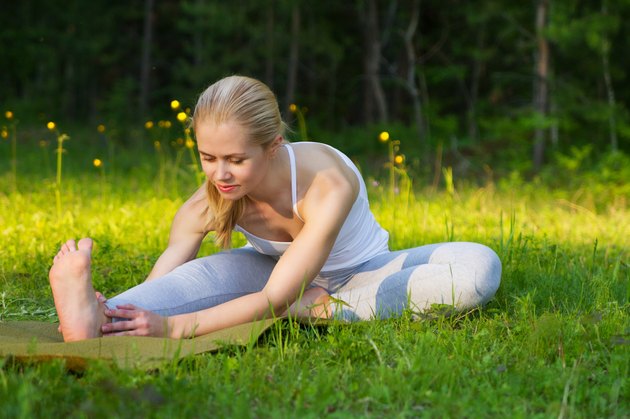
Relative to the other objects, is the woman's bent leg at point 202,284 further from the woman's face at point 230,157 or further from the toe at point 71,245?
the woman's face at point 230,157

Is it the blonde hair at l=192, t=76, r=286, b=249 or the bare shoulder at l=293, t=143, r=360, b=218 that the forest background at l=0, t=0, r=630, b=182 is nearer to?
the bare shoulder at l=293, t=143, r=360, b=218

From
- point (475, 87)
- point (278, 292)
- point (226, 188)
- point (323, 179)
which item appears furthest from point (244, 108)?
point (475, 87)

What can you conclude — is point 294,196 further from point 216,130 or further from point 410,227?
point 410,227

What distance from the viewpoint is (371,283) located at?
3268 mm

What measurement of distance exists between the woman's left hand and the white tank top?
0.63 m

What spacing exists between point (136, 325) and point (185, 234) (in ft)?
1.97

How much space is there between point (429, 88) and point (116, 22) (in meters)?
8.70

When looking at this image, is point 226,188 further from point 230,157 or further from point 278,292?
point 278,292

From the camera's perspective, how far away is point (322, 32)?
Result: 16922mm

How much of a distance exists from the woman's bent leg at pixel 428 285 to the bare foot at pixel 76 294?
Result: 89cm

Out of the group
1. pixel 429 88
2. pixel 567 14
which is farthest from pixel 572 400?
pixel 429 88

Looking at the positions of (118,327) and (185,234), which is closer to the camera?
(118,327)

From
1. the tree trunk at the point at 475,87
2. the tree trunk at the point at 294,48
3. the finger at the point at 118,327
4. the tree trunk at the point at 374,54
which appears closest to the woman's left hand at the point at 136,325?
the finger at the point at 118,327

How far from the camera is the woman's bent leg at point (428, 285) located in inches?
123
